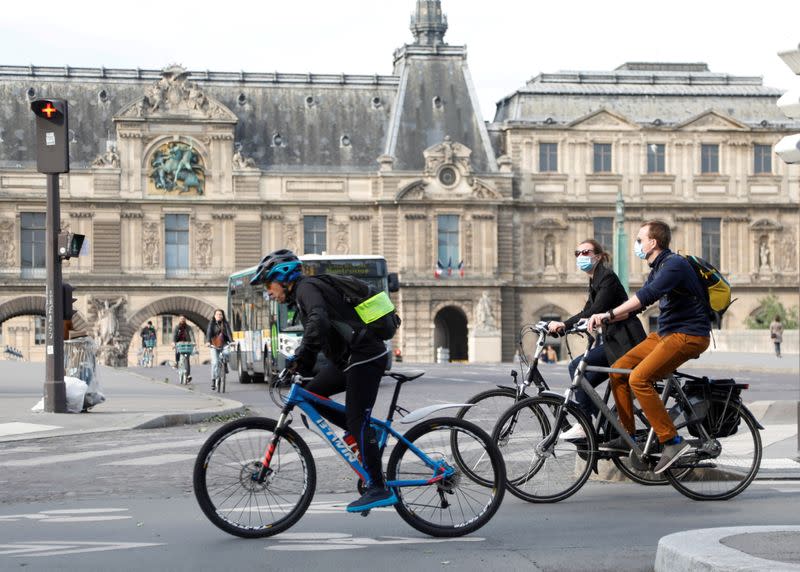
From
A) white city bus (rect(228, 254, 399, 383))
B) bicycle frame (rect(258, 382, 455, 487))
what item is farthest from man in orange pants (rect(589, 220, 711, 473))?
white city bus (rect(228, 254, 399, 383))

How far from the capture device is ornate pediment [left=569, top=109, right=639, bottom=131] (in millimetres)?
72062

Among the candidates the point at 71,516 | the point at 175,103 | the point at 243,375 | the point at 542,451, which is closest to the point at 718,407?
the point at 542,451

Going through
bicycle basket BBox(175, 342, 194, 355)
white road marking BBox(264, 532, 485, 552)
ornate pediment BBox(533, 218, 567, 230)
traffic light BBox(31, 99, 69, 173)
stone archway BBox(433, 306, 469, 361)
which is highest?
ornate pediment BBox(533, 218, 567, 230)

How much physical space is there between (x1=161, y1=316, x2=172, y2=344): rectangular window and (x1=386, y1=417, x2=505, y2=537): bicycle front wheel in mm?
64661

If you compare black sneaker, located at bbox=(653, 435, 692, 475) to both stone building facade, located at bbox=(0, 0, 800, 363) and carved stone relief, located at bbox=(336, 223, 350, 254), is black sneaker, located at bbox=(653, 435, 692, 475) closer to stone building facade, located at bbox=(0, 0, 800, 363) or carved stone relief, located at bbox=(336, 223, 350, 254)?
stone building facade, located at bbox=(0, 0, 800, 363)

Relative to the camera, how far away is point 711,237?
243ft

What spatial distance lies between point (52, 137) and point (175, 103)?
5007cm

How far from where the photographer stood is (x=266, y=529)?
30.8 ft

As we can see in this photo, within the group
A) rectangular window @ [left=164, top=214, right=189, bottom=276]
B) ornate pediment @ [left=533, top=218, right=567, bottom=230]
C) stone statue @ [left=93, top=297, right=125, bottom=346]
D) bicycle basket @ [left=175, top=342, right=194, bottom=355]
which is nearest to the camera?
bicycle basket @ [left=175, top=342, right=194, bottom=355]

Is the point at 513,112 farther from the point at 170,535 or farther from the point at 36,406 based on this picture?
the point at 170,535

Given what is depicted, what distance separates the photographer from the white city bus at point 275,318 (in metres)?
34.1

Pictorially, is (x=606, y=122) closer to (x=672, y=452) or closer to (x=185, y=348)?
(x=185, y=348)

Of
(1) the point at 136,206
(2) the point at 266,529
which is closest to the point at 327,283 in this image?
(2) the point at 266,529

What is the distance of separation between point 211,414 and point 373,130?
5304 cm
